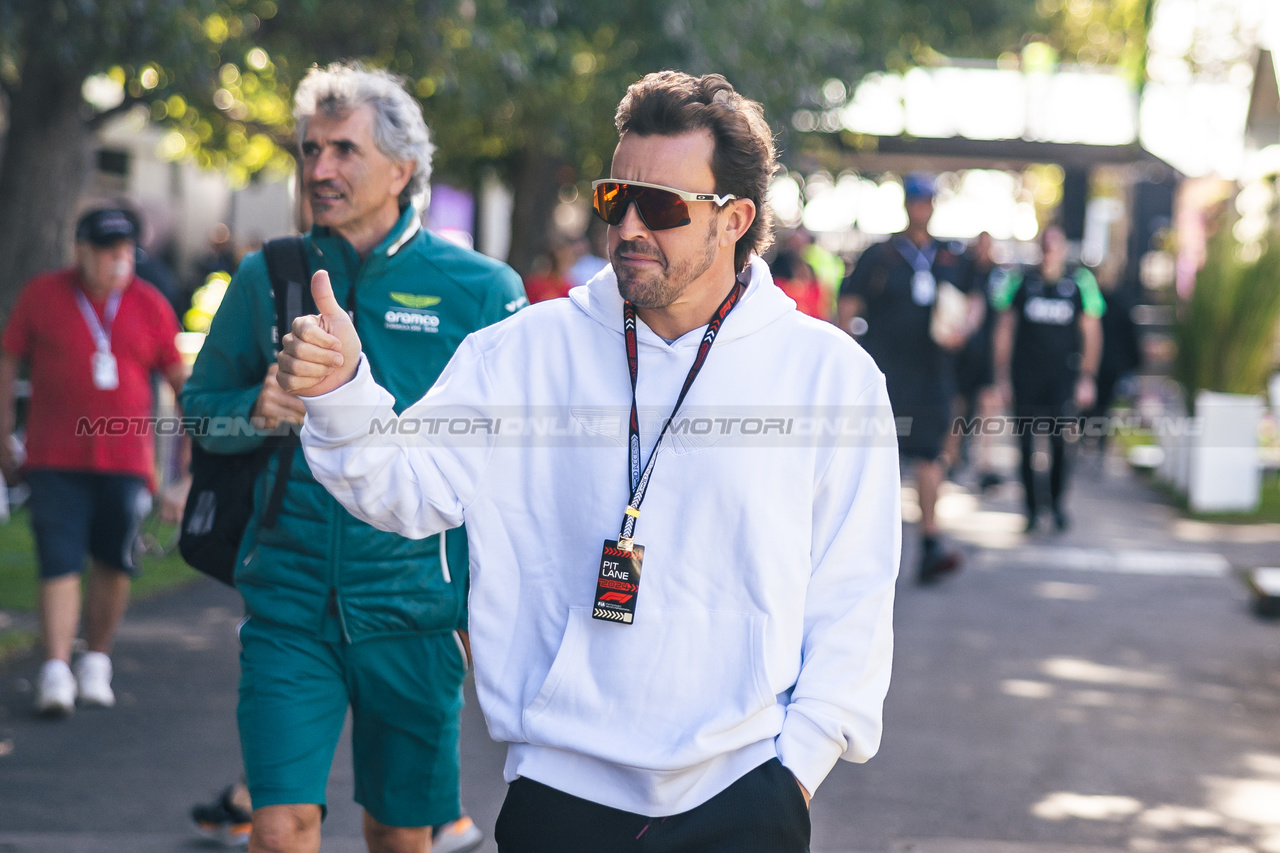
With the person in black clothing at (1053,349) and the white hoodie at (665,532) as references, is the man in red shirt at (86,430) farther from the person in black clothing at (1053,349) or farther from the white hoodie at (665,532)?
the person in black clothing at (1053,349)

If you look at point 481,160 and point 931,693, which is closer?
point 931,693

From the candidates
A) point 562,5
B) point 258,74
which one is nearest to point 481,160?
point 562,5

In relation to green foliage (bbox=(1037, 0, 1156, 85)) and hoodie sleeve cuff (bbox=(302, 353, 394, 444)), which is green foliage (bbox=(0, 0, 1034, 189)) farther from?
green foliage (bbox=(1037, 0, 1156, 85))

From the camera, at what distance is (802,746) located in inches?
96.4

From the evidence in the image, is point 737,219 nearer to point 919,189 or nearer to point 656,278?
point 656,278

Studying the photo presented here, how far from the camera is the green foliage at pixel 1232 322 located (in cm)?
1300

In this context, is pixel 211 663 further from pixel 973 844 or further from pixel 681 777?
pixel 681 777

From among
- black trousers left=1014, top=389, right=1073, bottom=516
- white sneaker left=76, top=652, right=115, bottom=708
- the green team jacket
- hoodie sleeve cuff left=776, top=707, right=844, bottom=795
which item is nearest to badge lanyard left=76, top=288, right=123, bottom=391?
white sneaker left=76, top=652, right=115, bottom=708

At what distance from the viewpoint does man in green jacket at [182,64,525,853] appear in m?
3.37

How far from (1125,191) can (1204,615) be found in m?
21.1

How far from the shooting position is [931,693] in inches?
267

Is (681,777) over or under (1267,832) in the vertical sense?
over

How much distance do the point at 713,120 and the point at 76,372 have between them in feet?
15.0

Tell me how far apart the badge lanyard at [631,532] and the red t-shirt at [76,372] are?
4.17 m
